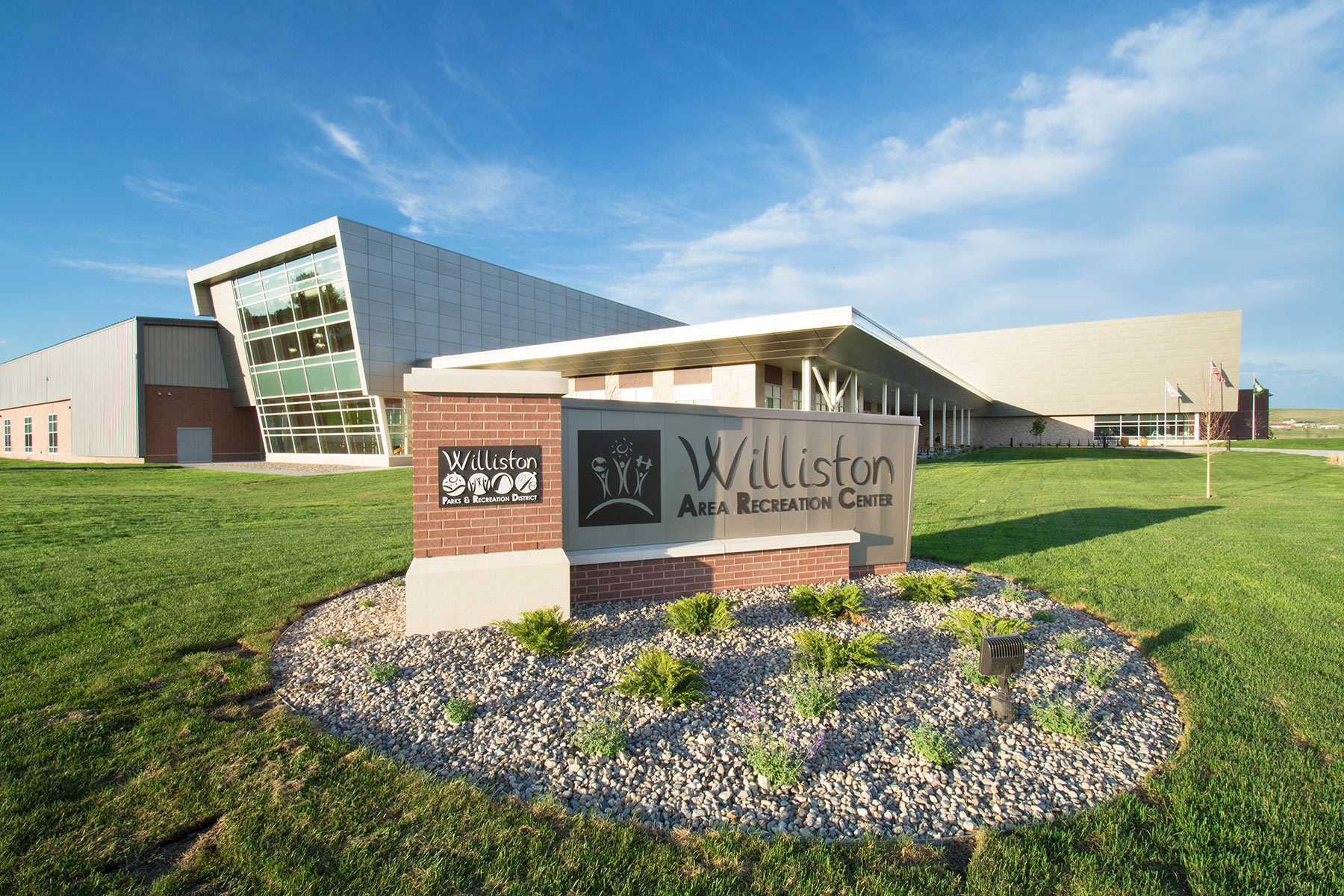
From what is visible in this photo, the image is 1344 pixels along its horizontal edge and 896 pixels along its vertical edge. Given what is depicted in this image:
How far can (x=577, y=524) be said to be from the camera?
6129mm

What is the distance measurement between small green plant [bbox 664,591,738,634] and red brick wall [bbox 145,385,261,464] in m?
41.9

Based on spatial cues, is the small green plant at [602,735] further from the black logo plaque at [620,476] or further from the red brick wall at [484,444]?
the black logo plaque at [620,476]

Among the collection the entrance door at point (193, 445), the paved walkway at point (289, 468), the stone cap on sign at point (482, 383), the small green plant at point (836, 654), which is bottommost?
the paved walkway at point (289, 468)

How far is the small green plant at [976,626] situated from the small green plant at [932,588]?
3.48ft

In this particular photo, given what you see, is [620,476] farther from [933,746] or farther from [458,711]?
[933,746]

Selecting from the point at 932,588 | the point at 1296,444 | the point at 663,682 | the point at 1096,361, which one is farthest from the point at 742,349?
the point at 1296,444

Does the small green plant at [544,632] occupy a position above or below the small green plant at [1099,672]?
above

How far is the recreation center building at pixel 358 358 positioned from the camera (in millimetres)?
24734

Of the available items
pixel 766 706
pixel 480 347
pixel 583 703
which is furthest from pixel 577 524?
pixel 480 347

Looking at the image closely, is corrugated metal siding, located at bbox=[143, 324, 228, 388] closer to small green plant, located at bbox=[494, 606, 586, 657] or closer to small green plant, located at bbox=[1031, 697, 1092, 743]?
small green plant, located at bbox=[494, 606, 586, 657]

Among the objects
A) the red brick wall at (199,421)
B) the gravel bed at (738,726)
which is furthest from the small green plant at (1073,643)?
the red brick wall at (199,421)

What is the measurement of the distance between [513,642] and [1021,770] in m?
3.70

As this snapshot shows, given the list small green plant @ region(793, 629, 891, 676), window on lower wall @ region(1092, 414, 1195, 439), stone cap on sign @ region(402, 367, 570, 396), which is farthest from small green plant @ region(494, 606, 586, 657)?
window on lower wall @ region(1092, 414, 1195, 439)

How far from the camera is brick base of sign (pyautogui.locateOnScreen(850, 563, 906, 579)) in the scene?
755cm
